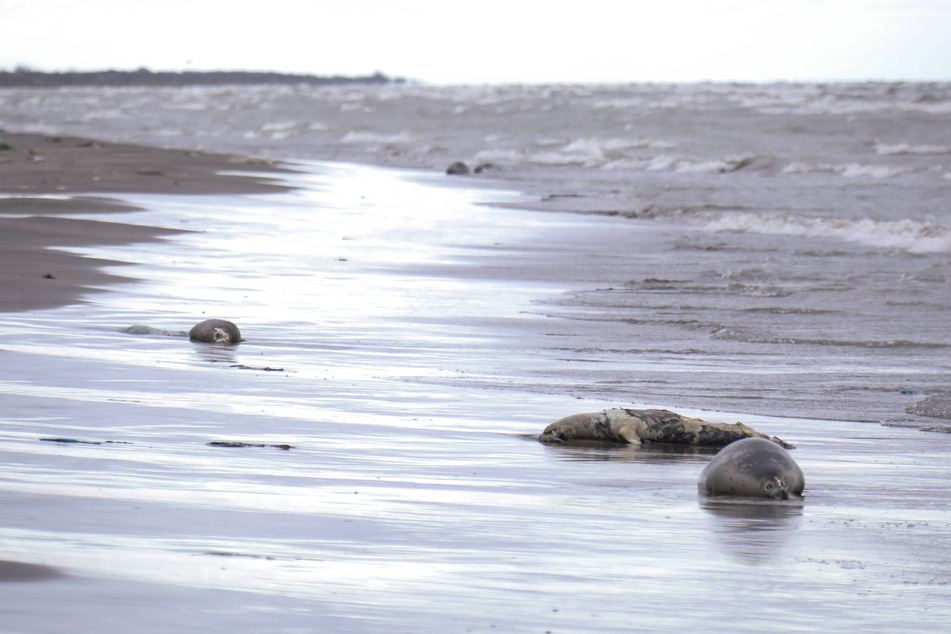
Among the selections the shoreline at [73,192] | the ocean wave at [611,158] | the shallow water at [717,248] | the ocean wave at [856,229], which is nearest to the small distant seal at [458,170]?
the shallow water at [717,248]

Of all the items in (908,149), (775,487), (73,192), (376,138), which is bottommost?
(73,192)

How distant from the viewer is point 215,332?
7.81m

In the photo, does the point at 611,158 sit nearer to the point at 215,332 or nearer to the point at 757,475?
the point at 215,332

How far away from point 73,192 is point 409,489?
14151mm

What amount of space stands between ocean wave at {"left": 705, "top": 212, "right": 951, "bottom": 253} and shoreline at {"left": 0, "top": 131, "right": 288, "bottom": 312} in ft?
24.8

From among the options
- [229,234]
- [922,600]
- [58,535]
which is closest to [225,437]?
[58,535]

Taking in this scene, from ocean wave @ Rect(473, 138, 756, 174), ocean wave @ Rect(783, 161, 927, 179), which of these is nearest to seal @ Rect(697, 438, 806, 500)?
ocean wave @ Rect(783, 161, 927, 179)

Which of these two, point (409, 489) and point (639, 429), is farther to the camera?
point (639, 429)

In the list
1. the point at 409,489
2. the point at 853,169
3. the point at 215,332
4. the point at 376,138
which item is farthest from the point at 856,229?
the point at 376,138

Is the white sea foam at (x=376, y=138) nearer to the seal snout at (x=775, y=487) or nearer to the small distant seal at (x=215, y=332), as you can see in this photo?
the small distant seal at (x=215, y=332)

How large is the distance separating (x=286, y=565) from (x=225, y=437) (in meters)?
1.88

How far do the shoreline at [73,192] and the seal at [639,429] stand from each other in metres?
4.43

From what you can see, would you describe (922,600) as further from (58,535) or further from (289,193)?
(289,193)

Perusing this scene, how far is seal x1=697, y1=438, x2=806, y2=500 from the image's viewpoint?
15.2 feet
